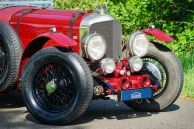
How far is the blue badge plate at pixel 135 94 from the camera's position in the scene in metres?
7.03

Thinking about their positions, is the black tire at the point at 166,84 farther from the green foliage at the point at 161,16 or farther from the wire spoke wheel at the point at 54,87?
the green foliage at the point at 161,16

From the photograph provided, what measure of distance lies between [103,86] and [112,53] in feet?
2.38

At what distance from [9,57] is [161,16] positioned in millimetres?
9302

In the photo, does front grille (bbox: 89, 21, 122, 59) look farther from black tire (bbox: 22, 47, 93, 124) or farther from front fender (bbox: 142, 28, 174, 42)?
black tire (bbox: 22, 47, 93, 124)

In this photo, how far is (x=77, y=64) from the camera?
6.77m

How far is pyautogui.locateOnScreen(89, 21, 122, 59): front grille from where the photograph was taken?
7.56 metres

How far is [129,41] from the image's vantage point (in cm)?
766

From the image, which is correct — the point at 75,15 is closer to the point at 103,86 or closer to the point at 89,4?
the point at 103,86

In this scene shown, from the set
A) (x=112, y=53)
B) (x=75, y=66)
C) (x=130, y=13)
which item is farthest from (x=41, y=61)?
(x=130, y=13)

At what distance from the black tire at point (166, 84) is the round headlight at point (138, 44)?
0.86ft

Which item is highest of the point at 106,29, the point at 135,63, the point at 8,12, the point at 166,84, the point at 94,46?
the point at 8,12

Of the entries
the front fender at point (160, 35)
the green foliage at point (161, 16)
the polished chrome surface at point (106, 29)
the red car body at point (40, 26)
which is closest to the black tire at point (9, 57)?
the red car body at point (40, 26)

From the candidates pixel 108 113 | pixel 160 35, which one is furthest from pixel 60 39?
pixel 160 35

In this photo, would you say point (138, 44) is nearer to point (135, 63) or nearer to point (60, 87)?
point (135, 63)
